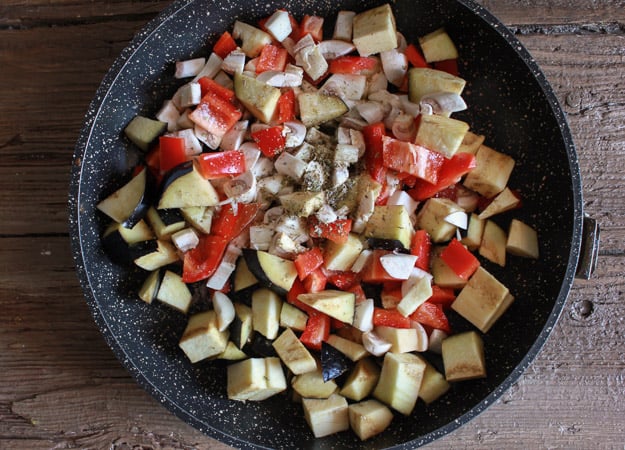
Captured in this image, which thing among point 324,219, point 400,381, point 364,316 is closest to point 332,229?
point 324,219

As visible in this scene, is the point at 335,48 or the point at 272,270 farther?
the point at 335,48

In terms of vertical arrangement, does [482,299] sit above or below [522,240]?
below

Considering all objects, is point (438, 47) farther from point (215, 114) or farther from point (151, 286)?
point (151, 286)

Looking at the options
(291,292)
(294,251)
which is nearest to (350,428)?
(291,292)

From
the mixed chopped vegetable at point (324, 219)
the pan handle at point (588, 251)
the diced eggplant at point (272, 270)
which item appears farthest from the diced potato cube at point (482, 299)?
the diced eggplant at point (272, 270)

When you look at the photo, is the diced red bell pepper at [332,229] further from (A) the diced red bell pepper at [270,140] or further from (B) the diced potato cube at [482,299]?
(B) the diced potato cube at [482,299]

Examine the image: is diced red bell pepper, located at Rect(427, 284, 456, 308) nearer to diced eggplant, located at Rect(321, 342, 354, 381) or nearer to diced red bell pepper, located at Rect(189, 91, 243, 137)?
diced eggplant, located at Rect(321, 342, 354, 381)
